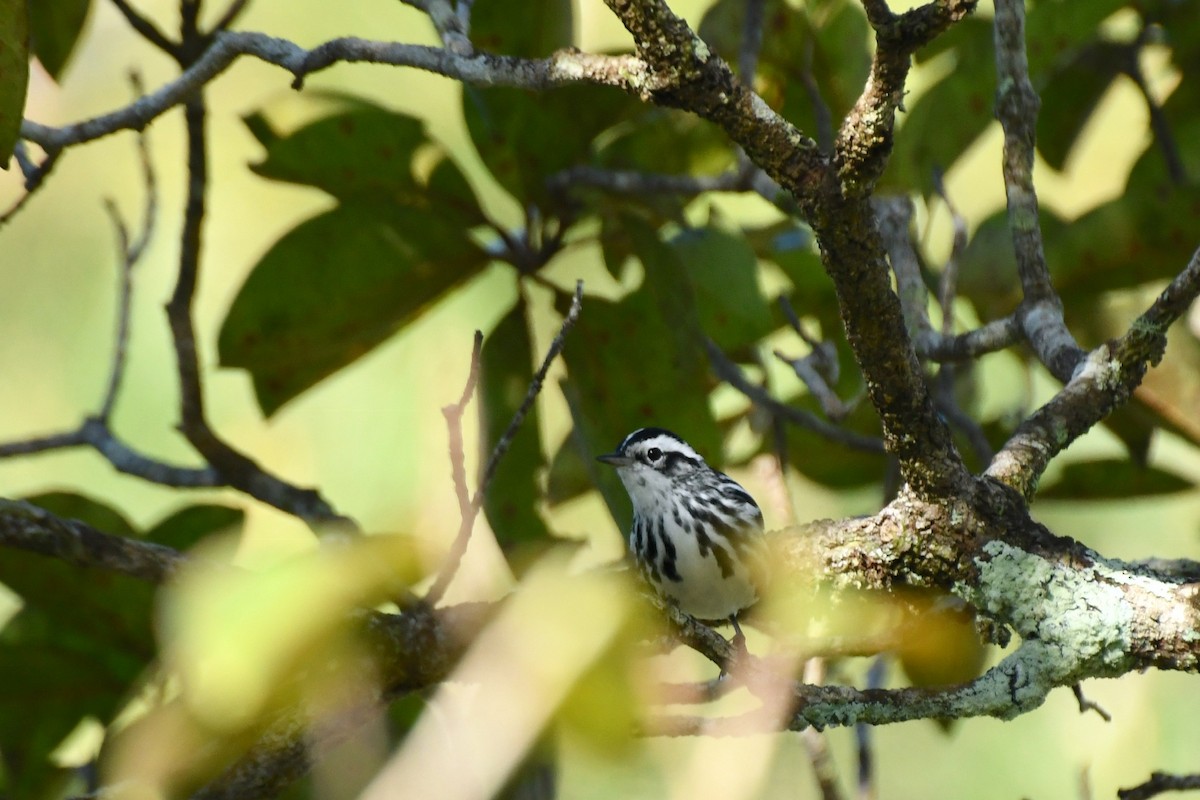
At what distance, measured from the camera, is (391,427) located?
12.2 feet

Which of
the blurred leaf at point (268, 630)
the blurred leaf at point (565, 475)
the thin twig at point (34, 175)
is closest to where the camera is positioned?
the blurred leaf at point (268, 630)

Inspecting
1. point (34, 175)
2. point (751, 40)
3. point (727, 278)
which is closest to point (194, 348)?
point (34, 175)

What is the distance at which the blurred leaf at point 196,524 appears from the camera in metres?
2.73

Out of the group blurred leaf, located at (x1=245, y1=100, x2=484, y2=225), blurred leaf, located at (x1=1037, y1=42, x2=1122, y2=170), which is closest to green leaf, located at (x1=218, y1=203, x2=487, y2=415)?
blurred leaf, located at (x1=245, y1=100, x2=484, y2=225)

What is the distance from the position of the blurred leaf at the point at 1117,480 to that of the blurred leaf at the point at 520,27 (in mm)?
1391

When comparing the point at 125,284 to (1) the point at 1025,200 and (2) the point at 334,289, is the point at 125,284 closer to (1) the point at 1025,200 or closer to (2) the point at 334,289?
(2) the point at 334,289

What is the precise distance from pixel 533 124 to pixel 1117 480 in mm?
1423

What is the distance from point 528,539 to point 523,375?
0.34 meters

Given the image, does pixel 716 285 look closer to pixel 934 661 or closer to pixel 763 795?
pixel 934 661

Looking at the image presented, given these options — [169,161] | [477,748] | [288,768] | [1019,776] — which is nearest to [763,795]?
[1019,776]

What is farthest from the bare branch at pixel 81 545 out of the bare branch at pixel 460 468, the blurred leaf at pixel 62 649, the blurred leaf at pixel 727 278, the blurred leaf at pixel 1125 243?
the blurred leaf at pixel 1125 243

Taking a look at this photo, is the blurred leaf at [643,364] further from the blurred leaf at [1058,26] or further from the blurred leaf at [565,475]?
the blurred leaf at [1058,26]

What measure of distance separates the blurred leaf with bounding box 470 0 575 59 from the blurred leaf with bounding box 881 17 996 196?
2.38 ft

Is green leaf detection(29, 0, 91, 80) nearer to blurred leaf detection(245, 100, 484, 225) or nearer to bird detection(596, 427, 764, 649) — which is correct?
blurred leaf detection(245, 100, 484, 225)
